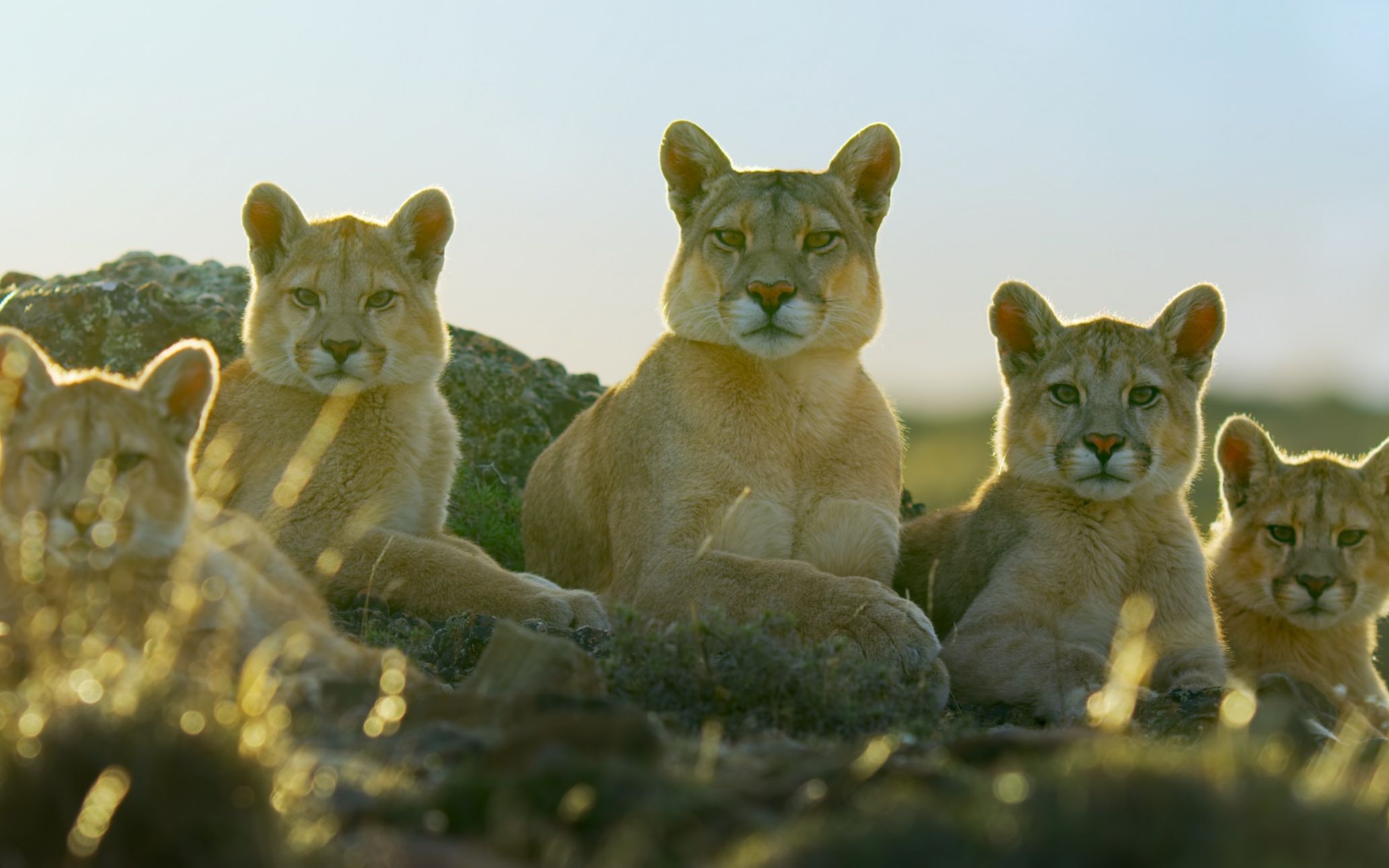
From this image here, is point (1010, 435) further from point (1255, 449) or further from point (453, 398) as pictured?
point (453, 398)

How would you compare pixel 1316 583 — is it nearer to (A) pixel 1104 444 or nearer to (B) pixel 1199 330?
(B) pixel 1199 330

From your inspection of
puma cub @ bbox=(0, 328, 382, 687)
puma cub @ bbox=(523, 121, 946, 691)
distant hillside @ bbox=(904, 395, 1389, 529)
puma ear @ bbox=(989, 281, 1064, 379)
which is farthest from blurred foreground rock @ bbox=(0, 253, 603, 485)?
distant hillside @ bbox=(904, 395, 1389, 529)

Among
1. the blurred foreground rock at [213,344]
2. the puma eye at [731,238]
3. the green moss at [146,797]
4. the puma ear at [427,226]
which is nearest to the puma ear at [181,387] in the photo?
the green moss at [146,797]

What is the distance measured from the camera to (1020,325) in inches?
358

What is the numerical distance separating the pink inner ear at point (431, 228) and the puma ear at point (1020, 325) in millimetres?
3358

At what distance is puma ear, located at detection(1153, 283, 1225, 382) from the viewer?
8859mm

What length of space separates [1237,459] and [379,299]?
518 cm

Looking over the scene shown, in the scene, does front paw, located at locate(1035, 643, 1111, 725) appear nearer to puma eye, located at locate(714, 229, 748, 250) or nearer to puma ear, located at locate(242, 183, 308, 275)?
puma eye, located at locate(714, 229, 748, 250)

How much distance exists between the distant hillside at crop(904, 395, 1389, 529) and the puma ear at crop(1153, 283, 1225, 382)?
14643 mm

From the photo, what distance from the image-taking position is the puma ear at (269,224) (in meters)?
9.64

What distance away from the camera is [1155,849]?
335 cm

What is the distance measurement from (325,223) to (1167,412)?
5023mm

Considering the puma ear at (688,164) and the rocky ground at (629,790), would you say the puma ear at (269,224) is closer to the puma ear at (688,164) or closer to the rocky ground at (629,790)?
the puma ear at (688,164)

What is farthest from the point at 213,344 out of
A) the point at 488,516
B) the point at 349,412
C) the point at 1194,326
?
the point at 1194,326
